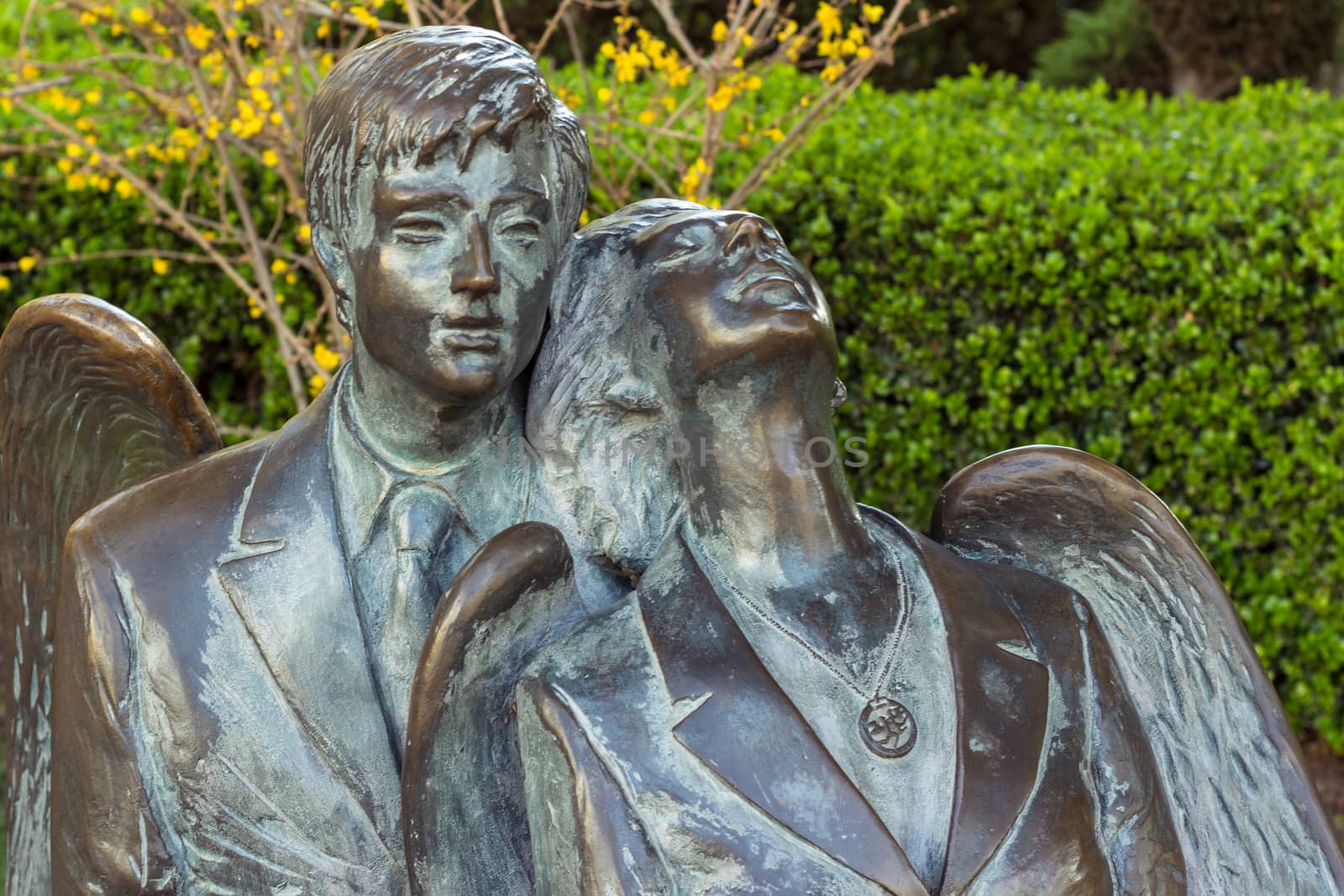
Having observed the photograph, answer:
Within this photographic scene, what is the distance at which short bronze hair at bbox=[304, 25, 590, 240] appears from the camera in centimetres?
173

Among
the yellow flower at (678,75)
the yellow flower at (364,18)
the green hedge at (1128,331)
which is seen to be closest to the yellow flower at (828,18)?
the yellow flower at (678,75)

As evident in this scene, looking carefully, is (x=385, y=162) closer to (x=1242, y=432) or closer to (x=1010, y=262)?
(x=1010, y=262)

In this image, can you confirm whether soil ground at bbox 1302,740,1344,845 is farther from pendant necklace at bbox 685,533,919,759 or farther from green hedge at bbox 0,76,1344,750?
pendant necklace at bbox 685,533,919,759

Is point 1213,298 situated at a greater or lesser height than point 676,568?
lesser

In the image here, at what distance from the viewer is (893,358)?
4664 mm

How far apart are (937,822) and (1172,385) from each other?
3.07 meters

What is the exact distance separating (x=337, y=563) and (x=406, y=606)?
10 cm

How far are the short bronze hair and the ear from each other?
0.04 metres

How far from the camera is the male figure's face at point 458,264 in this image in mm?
1751

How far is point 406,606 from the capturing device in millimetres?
1840

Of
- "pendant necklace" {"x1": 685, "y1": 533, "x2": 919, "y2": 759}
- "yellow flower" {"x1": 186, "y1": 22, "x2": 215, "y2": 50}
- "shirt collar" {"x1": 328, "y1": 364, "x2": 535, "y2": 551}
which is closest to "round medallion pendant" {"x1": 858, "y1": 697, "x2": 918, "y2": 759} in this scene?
"pendant necklace" {"x1": 685, "y1": 533, "x2": 919, "y2": 759}

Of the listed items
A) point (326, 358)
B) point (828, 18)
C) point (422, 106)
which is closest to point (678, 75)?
point (828, 18)

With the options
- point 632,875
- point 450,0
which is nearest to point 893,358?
point 450,0

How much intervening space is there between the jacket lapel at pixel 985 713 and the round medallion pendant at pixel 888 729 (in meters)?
0.06
